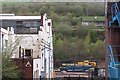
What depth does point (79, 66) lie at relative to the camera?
4.78 m

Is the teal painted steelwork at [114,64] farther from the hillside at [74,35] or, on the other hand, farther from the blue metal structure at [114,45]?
the hillside at [74,35]

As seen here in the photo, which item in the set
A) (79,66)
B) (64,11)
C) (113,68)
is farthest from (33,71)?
(113,68)

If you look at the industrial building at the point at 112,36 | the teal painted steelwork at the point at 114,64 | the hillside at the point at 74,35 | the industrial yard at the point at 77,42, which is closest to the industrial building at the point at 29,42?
the industrial yard at the point at 77,42

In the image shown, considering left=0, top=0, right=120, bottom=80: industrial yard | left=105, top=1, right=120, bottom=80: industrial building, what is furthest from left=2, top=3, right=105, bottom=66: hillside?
left=105, top=1, right=120, bottom=80: industrial building

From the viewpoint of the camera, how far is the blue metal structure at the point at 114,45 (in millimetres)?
2874

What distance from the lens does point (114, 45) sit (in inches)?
139

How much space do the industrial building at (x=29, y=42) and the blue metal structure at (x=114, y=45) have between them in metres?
1.27

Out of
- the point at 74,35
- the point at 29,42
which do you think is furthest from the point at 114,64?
the point at 29,42

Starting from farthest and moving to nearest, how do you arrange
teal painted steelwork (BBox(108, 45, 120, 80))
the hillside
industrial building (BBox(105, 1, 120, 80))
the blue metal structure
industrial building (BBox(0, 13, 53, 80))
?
1. industrial building (BBox(0, 13, 53, 80))
2. the hillside
3. industrial building (BBox(105, 1, 120, 80))
4. the blue metal structure
5. teal painted steelwork (BBox(108, 45, 120, 80))

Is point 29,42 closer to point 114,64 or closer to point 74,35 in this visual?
point 74,35

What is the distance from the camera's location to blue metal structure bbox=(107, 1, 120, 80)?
287 centimetres

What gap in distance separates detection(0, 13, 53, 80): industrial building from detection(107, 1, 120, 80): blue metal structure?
1274 mm

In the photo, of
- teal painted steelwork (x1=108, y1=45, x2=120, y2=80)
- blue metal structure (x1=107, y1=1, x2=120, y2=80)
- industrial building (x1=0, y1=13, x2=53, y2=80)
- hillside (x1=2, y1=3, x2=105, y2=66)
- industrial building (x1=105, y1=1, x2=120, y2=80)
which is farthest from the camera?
industrial building (x1=0, y1=13, x2=53, y2=80)

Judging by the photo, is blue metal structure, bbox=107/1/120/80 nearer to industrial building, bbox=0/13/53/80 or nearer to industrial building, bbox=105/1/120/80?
industrial building, bbox=105/1/120/80
